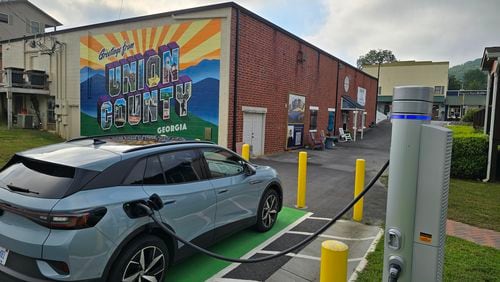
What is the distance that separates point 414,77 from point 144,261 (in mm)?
58282

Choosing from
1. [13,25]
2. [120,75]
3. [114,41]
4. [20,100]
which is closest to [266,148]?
[120,75]

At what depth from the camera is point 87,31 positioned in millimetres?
17953

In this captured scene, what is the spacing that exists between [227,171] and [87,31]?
16761mm

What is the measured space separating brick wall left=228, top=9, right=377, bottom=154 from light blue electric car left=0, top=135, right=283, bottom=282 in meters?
9.36

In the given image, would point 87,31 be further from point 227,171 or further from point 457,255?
point 457,255

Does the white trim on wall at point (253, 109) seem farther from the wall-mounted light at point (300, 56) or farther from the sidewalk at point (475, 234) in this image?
the sidewalk at point (475, 234)

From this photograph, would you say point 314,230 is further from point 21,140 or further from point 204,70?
point 21,140

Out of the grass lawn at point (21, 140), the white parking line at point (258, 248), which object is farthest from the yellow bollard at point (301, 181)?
the grass lawn at point (21, 140)

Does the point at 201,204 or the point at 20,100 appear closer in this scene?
the point at 201,204

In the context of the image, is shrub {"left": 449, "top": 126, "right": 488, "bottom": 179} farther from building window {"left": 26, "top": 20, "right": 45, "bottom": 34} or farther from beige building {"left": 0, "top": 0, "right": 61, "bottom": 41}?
building window {"left": 26, "top": 20, "right": 45, "bottom": 34}

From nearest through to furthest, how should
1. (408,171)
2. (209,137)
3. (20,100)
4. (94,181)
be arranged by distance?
1. (408,171)
2. (94,181)
3. (209,137)
4. (20,100)

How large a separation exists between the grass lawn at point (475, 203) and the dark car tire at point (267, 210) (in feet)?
12.0

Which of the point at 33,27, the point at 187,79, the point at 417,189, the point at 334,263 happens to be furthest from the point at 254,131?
the point at 33,27

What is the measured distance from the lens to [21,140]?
53.9 ft
